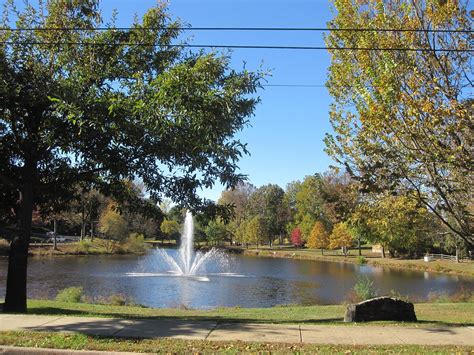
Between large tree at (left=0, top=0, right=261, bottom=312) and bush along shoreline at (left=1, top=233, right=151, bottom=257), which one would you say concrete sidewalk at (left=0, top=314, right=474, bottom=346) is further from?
bush along shoreline at (left=1, top=233, right=151, bottom=257)

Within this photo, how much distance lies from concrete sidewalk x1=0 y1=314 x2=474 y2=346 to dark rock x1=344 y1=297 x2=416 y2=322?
1042 millimetres

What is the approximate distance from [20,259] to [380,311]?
29.3ft

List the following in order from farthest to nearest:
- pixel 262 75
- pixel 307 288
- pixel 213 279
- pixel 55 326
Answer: pixel 213 279
pixel 307 288
pixel 262 75
pixel 55 326

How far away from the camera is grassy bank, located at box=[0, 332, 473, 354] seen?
8.01 metres

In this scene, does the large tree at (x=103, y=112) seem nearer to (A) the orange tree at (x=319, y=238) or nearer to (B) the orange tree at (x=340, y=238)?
(B) the orange tree at (x=340, y=238)

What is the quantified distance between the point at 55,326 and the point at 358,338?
6.00m

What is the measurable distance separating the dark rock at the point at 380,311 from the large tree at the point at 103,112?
422 cm

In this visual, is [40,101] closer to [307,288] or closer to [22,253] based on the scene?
[22,253]

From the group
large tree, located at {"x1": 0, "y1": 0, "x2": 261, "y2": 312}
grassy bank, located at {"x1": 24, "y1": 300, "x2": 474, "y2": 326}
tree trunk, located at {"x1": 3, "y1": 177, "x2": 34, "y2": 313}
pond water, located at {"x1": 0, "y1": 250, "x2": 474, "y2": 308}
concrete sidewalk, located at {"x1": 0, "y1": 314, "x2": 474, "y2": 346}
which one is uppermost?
large tree, located at {"x1": 0, "y1": 0, "x2": 261, "y2": 312}

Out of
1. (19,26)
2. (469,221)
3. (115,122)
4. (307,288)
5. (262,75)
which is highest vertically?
(19,26)

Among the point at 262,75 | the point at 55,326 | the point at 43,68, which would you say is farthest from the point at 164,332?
the point at 43,68

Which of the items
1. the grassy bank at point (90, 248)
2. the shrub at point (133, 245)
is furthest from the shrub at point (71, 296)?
the shrub at point (133, 245)

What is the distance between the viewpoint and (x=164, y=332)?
31.6 ft

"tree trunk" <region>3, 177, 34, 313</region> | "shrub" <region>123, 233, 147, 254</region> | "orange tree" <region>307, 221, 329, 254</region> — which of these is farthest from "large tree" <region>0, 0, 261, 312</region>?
"orange tree" <region>307, 221, 329, 254</region>
